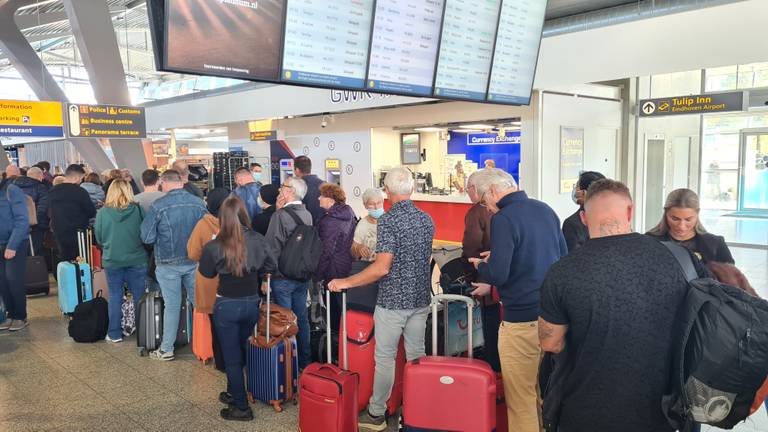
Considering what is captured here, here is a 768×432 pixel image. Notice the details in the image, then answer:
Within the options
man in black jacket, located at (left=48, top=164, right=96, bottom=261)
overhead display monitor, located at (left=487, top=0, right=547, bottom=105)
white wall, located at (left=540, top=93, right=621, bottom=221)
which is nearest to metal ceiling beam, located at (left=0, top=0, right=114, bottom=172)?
man in black jacket, located at (left=48, top=164, right=96, bottom=261)

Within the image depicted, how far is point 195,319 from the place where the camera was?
14.5 ft

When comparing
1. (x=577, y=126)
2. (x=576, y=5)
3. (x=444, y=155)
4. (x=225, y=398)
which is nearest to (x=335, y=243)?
(x=225, y=398)

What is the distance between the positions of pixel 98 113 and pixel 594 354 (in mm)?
8817

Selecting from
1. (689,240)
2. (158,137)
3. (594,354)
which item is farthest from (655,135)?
(158,137)

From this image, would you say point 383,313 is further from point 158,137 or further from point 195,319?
point 158,137

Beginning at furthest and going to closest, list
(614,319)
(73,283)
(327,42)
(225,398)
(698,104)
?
(698,104) < (73,283) < (225,398) < (327,42) < (614,319)

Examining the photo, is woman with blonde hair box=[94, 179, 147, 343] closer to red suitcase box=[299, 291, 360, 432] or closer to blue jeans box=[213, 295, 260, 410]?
blue jeans box=[213, 295, 260, 410]

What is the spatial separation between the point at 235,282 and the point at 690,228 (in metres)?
2.52

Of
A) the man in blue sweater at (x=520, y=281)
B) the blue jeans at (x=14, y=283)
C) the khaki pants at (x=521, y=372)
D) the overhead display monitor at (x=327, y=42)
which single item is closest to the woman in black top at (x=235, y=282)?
the overhead display monitor at (x=327, y=42)

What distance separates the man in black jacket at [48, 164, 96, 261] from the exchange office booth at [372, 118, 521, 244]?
5.10 meters

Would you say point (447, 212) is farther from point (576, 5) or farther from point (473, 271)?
point (473, 271)

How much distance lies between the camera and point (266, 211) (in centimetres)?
482

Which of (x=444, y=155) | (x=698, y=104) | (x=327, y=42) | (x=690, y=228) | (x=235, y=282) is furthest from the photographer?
(x=444, y=155)

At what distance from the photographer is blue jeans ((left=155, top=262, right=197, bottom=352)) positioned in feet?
15.0
